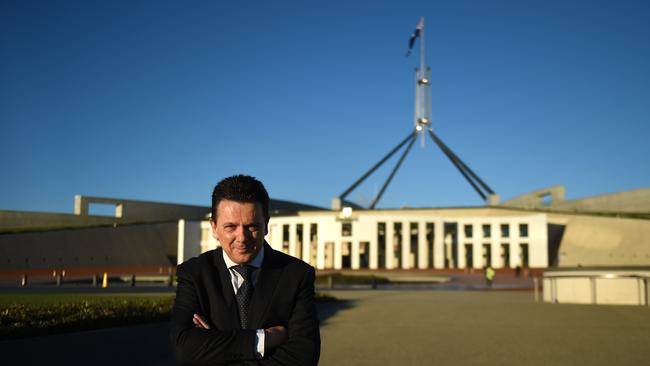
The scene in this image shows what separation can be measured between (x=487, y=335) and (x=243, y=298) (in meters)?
8.54

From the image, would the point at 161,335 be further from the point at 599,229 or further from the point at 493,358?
the point at 599,229

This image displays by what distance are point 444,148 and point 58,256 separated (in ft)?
130

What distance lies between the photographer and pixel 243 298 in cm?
275

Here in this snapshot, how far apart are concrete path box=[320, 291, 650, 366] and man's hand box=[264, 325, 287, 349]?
526cm

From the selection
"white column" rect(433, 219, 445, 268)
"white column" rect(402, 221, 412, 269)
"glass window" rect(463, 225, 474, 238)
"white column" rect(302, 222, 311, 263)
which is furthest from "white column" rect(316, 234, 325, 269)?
"glass window" rect(463, 225, 474, 238)

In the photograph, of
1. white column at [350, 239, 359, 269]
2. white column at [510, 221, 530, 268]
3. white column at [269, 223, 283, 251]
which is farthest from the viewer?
white column at [269, 223, 283, 251]

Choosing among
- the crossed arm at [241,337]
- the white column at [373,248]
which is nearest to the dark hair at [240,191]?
the crossed arm at [241,337]

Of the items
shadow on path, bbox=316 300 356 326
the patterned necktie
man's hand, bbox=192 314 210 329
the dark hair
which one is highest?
the dark hair

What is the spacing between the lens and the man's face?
8.80 ft

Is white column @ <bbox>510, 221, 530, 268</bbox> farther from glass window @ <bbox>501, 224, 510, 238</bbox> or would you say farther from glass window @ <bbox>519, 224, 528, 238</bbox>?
glass window @ <bbox>501, 224, 510, 238</bbox>

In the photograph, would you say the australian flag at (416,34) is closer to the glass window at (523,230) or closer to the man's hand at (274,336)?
the glass window at (523,230)

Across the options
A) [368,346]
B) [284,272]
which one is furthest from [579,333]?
[284,272]

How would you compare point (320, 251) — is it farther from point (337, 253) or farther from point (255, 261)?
point (255, 261)

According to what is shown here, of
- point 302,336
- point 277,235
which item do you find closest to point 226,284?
point 302,336
